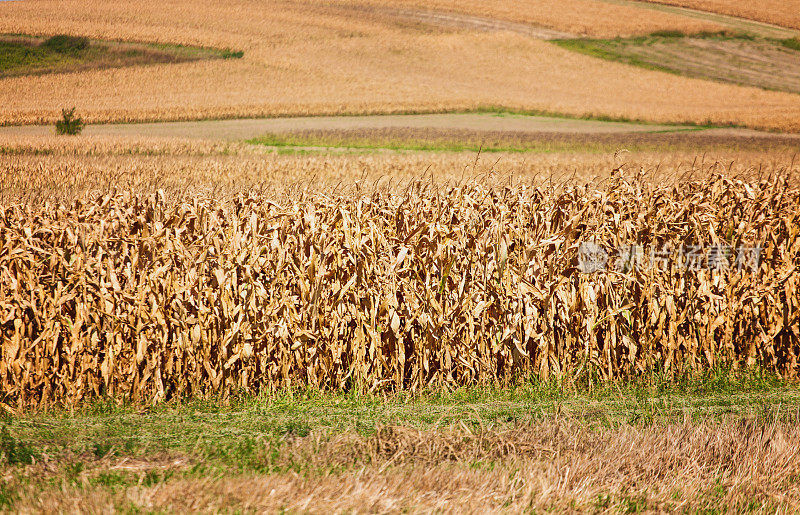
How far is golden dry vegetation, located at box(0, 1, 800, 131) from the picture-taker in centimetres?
4703

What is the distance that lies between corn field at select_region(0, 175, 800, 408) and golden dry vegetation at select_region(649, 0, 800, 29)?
77.5 metres

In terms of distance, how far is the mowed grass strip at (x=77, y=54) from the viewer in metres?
53.4

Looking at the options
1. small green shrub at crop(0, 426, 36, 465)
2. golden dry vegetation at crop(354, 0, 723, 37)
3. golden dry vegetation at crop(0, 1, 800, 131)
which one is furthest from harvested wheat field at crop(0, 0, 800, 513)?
golden dry vegetation at crop(354, 0, 723, 37)

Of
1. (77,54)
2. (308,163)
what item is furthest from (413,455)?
(77,54)

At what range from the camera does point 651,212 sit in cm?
769

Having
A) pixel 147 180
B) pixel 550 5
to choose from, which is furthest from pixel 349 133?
pixel 550 5

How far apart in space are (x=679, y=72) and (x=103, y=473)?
6533 centimetres

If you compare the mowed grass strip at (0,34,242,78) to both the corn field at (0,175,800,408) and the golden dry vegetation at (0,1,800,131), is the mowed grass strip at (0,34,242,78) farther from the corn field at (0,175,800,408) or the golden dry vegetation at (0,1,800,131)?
the corn field at (0,175,800,408)

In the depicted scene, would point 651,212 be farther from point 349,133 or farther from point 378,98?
point 378,98

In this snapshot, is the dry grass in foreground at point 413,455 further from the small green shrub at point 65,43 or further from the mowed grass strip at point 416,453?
the small green shrub at point 65,43

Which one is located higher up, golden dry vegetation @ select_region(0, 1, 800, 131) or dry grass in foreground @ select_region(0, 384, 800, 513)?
golden dry vegetation @ select_region(0, 1, 800, 131)

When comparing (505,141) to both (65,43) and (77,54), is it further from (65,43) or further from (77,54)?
(65,43)

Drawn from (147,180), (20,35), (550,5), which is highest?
(550,5)

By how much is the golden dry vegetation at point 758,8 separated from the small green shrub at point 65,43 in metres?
65.2
